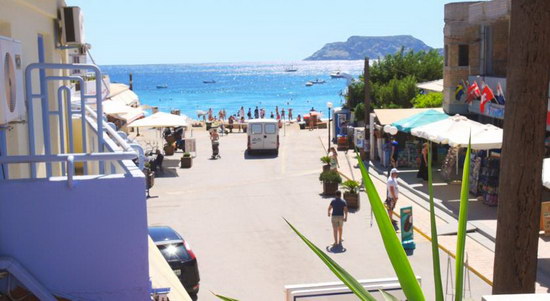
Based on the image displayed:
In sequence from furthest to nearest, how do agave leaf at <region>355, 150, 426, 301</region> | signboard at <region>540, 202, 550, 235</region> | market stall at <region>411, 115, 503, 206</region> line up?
1. market stall at <region>411, 115, 503, 206</region>
2. signboard at <region>540, 202, 550, 235</region>
3. agave leaf at <region>355, 150, 426, 301</region>

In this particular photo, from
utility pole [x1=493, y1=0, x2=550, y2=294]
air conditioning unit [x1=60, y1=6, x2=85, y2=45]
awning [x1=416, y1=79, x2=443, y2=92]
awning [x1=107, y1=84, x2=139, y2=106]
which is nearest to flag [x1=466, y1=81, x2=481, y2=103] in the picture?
awning [x1=416, y1=79, x2=443, y2=92]

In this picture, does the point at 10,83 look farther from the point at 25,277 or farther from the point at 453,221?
the point at 453,221

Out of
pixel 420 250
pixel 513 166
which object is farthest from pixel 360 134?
pixel 513 166

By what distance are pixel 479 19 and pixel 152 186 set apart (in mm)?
12329

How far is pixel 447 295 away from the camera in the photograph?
40.4 ft

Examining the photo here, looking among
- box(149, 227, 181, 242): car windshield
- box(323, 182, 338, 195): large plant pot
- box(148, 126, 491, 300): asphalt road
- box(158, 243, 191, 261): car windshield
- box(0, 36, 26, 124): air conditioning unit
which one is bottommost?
box(148, 126, 491, 300): asphalt road

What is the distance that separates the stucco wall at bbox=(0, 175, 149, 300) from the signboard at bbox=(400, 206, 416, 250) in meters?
10.5

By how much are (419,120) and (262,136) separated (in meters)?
9.68

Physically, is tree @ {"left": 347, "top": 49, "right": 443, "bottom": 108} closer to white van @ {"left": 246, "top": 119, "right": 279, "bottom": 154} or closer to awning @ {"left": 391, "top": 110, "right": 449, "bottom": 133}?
white van @ {"left": 246, "top": 119, "right": 279, "bottom": 154}

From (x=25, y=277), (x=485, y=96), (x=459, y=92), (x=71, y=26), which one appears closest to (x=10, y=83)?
(x=25, y=277)

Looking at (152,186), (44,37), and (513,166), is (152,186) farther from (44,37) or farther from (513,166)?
(513,166)

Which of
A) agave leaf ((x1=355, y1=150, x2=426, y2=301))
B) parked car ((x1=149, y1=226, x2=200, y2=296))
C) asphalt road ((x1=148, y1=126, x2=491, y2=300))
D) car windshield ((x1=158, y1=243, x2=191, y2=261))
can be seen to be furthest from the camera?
asphalt road ((x1=148, y1=126, x2=491, y2=300))

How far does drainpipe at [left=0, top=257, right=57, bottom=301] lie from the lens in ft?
16.9

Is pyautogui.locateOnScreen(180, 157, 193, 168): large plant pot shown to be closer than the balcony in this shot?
No
